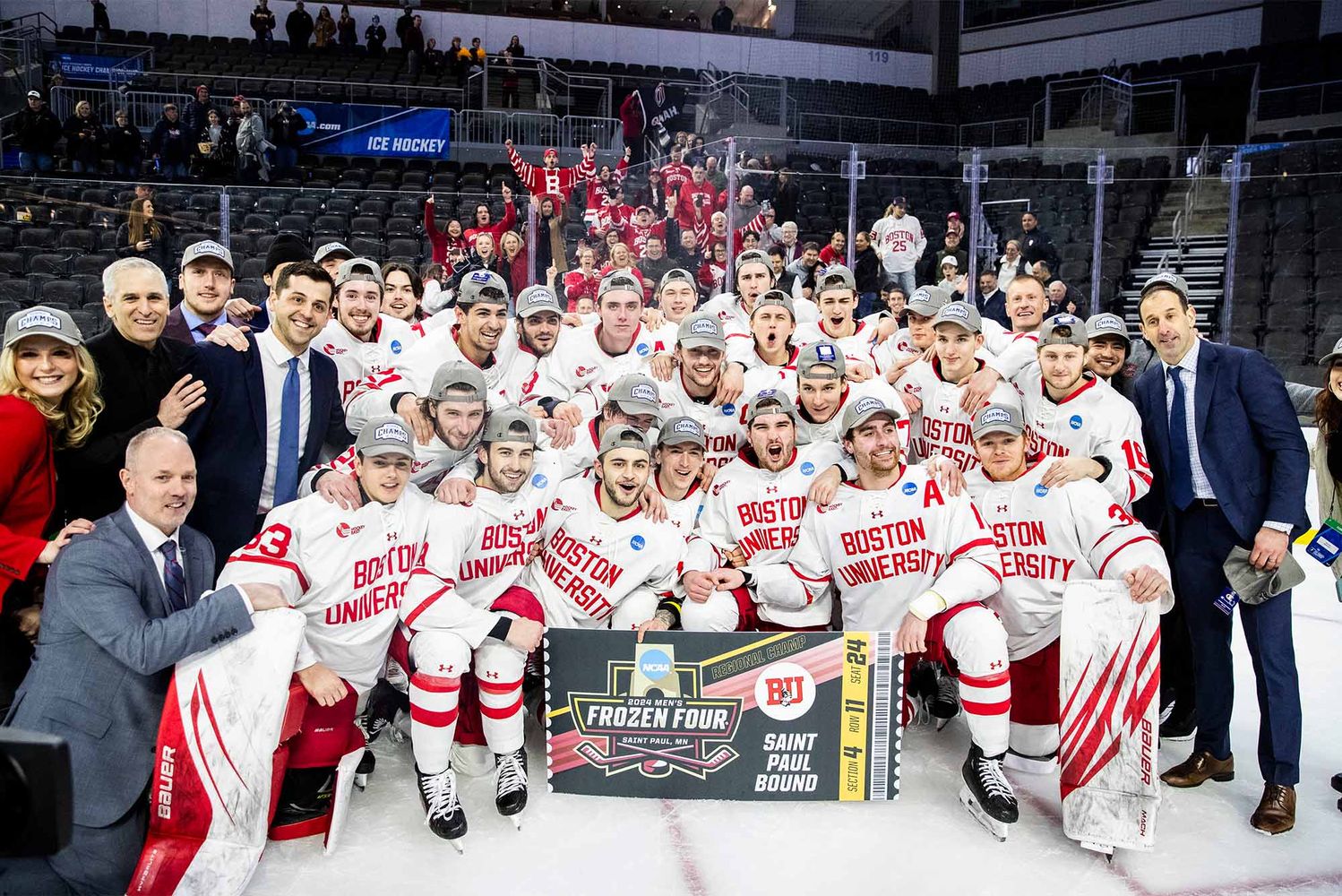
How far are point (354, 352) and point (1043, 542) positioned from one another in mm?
2964

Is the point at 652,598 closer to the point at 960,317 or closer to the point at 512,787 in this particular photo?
Result: the point at 512,787

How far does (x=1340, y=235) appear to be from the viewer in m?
8.85

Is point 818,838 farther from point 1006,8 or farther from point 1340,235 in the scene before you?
point 1006,8

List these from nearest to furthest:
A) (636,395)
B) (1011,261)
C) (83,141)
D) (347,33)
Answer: (636,395) < (1011,261) < (83,141) < (347,33)

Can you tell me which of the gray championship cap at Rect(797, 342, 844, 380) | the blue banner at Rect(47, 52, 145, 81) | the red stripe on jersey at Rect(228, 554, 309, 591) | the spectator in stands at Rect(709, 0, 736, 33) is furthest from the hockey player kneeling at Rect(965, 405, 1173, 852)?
the spectator in stands at Rect(709, 0, 736, 33)

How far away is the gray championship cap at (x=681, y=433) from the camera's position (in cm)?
364

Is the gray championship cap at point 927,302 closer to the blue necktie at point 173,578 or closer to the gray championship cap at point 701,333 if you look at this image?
the gray championship cap at point 701,333

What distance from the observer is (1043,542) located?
3451mm

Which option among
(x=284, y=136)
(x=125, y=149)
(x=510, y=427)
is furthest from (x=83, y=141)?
(x=510, y=427)

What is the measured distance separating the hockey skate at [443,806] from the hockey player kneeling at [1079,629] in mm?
A: 1786

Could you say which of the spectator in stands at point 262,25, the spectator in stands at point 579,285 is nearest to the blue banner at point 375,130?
the spectator in stands at point 262,25

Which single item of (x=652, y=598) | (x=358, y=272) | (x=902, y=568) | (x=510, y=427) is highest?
(x=358, y=272)

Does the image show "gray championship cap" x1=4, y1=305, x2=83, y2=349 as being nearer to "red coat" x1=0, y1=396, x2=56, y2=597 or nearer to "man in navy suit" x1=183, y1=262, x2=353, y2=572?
"red coat" x1=0, y1=396, x2=56, y2=597

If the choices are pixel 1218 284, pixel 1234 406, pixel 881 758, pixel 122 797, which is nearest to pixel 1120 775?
pixel 881 758
